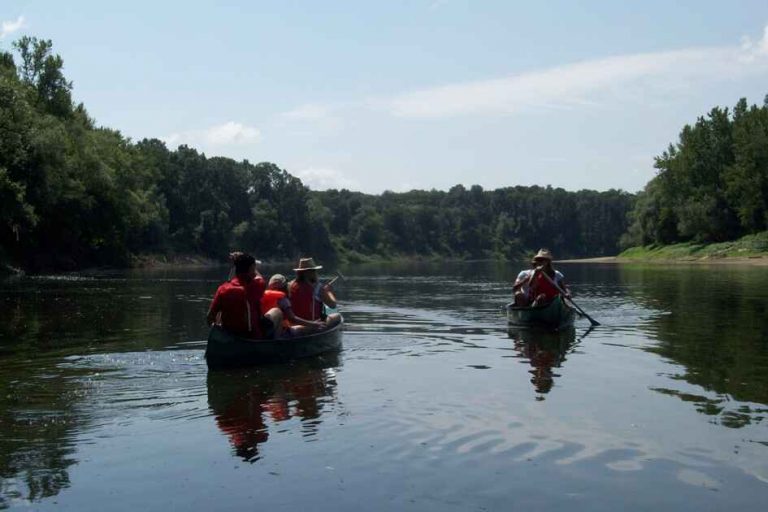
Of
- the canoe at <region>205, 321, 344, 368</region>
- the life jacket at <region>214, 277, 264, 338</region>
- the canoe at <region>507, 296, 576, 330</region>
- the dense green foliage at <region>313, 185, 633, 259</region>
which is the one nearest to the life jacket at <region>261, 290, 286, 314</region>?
the canoe at <region>205, 321, 344, 368</region>

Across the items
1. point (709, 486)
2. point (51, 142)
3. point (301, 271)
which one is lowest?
point (709, 486)

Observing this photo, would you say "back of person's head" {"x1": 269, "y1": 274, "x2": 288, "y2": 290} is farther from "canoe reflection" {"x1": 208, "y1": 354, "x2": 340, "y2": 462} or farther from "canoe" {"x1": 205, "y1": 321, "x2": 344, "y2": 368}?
"canoe reflection" {"x1": 208, "y1": 354, "x2": 340, "y2": 462}

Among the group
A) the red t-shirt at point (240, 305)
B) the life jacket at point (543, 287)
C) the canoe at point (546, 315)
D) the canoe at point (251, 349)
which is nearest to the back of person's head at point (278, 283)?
the canoe at point (251, 349)

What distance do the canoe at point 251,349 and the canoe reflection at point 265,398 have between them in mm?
169

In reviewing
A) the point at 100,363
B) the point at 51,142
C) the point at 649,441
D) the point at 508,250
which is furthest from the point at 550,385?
the point at 508,250

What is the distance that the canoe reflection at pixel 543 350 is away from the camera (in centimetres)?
1299

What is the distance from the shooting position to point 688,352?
1609 centimetres

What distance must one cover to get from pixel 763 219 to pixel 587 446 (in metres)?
76.9

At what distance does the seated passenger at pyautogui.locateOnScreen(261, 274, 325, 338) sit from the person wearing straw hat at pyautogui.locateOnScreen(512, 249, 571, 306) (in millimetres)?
6816

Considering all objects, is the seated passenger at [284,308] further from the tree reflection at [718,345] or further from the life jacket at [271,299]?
the tree reflection at [718,345]

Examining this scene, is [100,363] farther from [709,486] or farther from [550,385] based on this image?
[709,486]

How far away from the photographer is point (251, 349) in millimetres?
13898

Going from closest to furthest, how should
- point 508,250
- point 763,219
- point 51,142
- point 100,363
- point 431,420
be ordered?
point 431,420, point 100,363, point 51,142, point 763,219, point 508,250

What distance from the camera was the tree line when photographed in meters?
47.6
